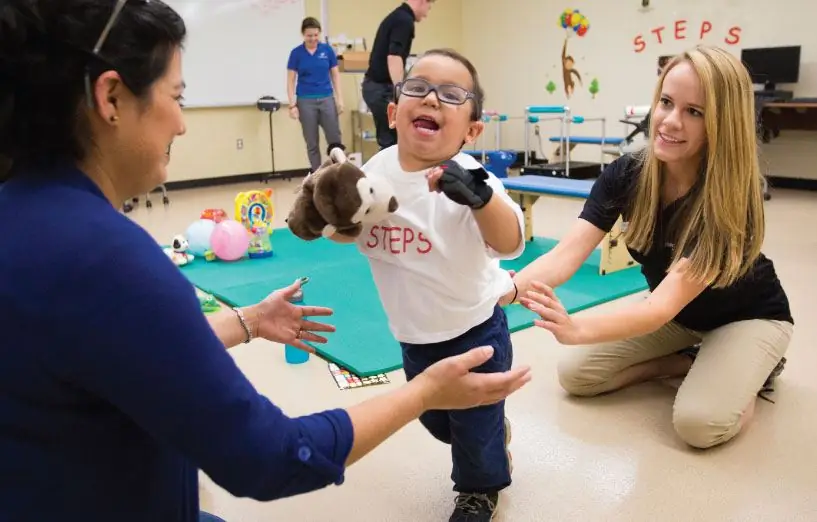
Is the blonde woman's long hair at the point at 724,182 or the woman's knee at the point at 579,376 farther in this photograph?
the woman's knee at the point at 579,376

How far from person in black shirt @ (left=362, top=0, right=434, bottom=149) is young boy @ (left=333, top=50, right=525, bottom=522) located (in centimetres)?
331

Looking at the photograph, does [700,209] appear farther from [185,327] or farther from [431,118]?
[185,327]

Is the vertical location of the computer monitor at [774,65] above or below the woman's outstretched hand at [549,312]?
above

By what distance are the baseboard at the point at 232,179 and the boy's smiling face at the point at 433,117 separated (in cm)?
600

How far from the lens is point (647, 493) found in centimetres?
176

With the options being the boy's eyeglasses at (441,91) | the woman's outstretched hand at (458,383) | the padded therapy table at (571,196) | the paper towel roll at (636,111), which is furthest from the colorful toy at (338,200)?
the paper towel roll at (636,111)

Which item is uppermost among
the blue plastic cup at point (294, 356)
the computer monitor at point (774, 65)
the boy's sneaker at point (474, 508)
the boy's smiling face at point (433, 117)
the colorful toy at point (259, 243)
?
the computer monitor at point (774, 65)

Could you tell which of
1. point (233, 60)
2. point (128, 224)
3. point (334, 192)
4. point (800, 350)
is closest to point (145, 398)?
point (128, 224)

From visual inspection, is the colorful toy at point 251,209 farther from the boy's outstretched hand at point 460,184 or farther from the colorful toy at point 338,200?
the boy's outstretched hand at point 460,184

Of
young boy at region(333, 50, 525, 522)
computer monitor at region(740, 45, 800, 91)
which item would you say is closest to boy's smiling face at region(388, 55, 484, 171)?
young boy at region(333, 50, 525, 522)

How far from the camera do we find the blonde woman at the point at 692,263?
1.81 meters

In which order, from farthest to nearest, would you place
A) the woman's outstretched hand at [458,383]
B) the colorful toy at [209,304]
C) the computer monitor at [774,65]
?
the computer monitor at [774,65] → the colorful toy at [209,304] → the woman's outstretched hand at [458,383]

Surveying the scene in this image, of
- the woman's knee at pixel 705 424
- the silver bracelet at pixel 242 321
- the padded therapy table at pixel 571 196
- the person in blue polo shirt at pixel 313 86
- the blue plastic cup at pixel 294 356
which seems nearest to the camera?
the silver bracelet at pixel 242 321

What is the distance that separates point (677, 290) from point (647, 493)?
51 cm
